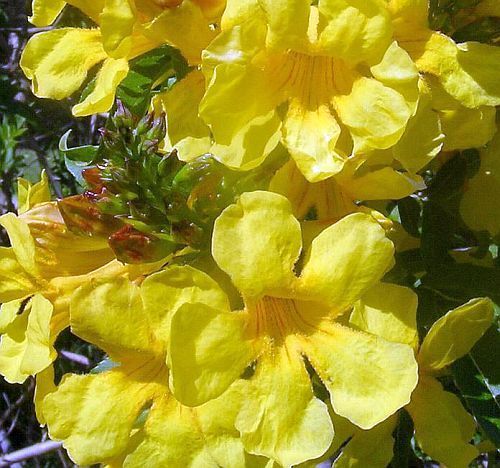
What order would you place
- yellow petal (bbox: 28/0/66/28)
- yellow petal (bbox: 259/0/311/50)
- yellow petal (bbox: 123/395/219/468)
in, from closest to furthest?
yellow petal (bbox: 259/0/311/50) → yellow petal (bbox: 123/395/219/468) → yellow petal (bbox: 28/0/66/28)

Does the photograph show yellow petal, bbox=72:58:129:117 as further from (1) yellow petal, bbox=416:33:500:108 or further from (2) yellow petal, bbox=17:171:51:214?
(1) yellow petal, bbox=416:33:500:108

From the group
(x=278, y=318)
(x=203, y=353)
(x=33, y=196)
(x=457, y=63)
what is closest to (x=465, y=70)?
(x=457, y=63)

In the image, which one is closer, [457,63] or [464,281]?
[457,63]

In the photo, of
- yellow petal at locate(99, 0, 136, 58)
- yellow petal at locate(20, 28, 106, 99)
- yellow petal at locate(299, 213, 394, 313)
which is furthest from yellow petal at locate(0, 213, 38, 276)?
yellow petal at locate(299, 213, 394, 313)

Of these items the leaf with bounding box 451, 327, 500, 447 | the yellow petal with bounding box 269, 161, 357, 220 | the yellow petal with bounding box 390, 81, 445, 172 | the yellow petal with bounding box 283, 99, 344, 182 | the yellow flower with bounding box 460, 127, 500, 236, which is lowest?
the leaf with bounding box 451, 327, 500, 447

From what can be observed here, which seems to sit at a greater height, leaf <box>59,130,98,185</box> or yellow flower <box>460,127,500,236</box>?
leaf <box>59,130,98,185</box>

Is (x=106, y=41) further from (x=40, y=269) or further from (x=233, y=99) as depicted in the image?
(x=40, y=269)

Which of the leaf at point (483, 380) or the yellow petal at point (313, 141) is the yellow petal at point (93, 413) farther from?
the leaf at point (483, 380)
